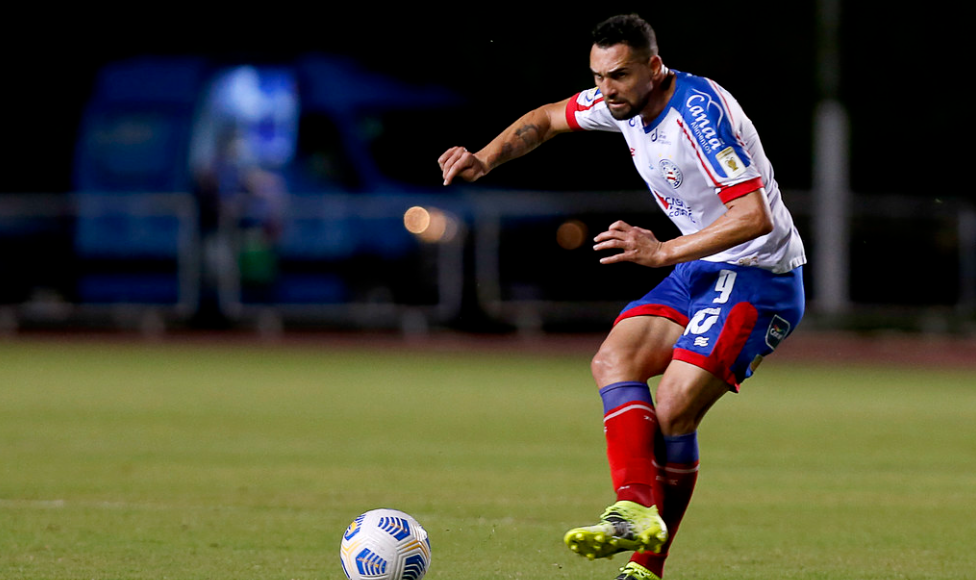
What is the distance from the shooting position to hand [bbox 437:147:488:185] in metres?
7.70

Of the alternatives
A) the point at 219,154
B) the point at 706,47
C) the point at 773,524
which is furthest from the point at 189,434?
the point at 706,47

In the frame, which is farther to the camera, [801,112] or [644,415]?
[801,112]

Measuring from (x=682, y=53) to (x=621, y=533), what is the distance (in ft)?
84.0

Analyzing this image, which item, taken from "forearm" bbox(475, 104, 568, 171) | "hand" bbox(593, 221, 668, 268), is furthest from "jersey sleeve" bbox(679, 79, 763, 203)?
"forearm" bbox(475, 104, 568, 171)

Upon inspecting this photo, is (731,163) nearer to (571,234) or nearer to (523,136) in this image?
(523,136)

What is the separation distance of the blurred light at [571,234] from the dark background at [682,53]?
25.3 feet

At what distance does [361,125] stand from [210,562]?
1764cm

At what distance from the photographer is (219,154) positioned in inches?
1018

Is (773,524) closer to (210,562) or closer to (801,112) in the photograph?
(210,562)

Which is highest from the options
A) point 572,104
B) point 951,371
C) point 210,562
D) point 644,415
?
point 572,104

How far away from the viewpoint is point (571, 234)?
76.6 feet

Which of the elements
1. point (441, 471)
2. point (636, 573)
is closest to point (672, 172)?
point (636, 573)

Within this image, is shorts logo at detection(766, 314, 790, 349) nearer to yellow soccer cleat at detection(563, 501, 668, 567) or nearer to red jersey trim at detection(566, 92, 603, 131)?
yellow soccer cleat at detection(563, 501, 668, 567)

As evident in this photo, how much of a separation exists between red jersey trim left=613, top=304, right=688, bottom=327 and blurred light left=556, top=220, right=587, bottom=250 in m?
15.7
